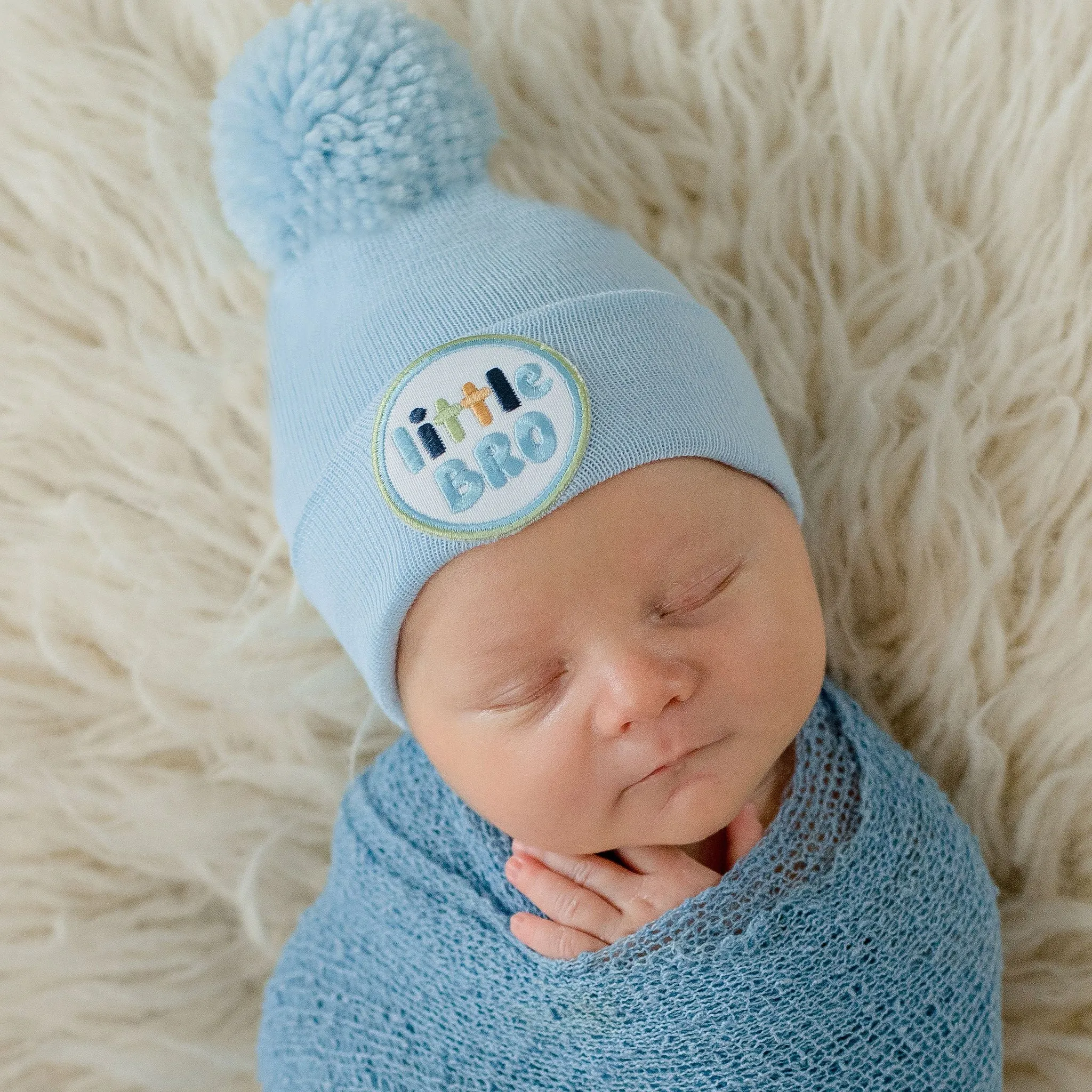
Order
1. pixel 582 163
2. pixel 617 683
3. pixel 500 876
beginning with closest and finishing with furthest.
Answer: pixel 617 683
pixel 500 876
pixel 582 163

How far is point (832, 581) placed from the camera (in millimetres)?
1114

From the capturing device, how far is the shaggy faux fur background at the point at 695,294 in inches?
41.8

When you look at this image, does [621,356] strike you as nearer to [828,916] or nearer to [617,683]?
[617,683]

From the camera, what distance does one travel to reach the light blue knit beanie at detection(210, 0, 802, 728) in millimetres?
875

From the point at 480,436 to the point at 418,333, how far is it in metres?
0.11

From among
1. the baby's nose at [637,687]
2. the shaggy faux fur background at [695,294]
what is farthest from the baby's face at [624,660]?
the shaggy faux fur background at [695,294]

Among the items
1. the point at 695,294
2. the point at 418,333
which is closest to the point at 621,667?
the point at 418,333

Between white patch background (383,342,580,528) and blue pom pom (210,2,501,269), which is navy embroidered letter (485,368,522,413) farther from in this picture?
blue pom pom (210,2,501,269)

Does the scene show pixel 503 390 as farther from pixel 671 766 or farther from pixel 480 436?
pixel 671 766

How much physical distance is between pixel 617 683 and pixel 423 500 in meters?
0.19

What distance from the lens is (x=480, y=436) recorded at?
870 millimetres

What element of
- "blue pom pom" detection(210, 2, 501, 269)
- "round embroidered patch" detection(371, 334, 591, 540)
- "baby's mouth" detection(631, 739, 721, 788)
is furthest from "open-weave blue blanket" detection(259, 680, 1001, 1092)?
"blue pom pom" detection(210, 2, 501, 269)

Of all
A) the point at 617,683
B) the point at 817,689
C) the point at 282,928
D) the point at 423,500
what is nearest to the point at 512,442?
A: the point at 423,500

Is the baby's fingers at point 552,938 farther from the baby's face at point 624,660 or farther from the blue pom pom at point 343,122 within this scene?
the blue pom pom at point 343,122
